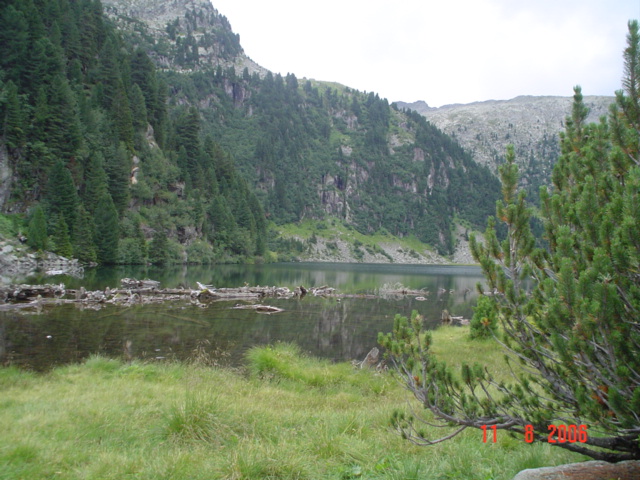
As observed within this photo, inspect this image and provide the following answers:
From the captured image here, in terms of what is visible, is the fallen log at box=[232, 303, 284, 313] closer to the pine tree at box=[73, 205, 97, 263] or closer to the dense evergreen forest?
the dense evergreen forest

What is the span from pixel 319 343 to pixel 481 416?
16.5 m

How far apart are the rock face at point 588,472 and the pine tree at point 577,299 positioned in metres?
0.24

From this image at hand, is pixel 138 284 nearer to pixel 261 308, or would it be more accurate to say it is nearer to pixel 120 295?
pixel 120 295

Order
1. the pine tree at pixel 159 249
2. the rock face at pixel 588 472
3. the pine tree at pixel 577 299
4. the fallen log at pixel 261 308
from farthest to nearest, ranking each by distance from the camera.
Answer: the pine tree at pixel 159 249 → the fallen log at pixel 261 308 → the rock face at pixel 588 472 → the pine tree at pixel 577 299

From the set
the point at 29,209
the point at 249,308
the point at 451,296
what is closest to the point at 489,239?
the point at 249,308

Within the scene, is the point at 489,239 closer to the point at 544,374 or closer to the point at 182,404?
the point at 544,374

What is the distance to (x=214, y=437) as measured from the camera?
22.2ft

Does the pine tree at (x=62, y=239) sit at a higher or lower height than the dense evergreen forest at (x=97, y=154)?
lower

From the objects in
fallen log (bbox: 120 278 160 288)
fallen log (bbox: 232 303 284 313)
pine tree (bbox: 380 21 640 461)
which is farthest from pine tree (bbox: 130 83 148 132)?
pine tree (bbox: 380 21 640 461)

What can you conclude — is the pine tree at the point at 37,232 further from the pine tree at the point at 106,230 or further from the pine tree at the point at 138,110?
the pine tree at the point at 138,110

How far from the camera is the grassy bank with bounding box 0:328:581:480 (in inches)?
207

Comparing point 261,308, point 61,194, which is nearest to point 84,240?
point 61,194

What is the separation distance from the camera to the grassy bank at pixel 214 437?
5.26 metres
